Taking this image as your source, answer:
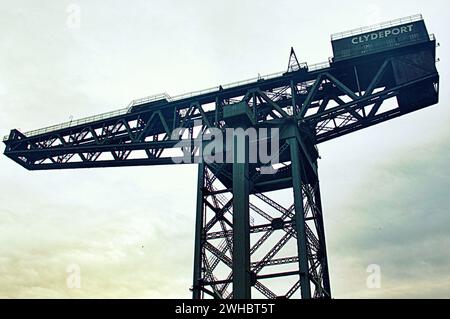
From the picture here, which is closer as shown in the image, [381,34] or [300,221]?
[300,221]

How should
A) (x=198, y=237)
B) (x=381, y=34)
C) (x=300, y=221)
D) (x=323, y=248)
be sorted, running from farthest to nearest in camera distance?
1. (x=323, y=248)
2. (x=381, y=34)
3. (x=198, y=237)
4. (x=300, y=221)

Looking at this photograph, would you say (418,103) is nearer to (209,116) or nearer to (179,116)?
(209,116)

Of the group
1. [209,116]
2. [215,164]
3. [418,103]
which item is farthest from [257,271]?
[418,103]

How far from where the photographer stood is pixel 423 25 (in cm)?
2970

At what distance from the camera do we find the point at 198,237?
30234 millimetres

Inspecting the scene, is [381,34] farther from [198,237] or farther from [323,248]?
[198,237]

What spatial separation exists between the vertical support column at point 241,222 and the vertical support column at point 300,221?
3088 mm

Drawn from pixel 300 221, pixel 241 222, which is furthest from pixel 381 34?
pixel 241 222

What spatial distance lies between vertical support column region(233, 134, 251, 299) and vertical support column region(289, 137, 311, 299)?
3.09 metres

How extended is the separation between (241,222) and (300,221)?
141 inches

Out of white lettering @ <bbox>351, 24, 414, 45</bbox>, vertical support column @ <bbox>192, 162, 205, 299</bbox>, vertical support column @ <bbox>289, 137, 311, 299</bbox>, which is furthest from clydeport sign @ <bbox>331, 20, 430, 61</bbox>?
vertical support column @ <bbox>192, 162, 205, 299</bbox>

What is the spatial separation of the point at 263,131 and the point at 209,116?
214 inches
